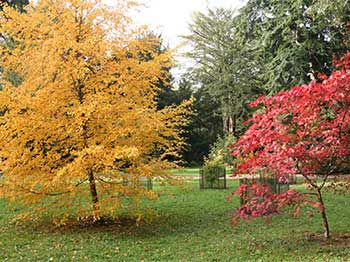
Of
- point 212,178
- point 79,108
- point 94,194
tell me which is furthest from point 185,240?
point 212,178

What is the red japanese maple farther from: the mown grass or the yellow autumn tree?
the yellow autumn tree

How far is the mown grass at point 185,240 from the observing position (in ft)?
20.9

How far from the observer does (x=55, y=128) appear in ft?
25.8

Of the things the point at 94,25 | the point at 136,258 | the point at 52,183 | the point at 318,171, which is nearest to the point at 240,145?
the point at 318,171

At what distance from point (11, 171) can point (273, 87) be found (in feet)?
36.4

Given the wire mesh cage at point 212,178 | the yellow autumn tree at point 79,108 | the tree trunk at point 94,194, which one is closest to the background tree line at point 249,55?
the wire mesh cage at point 212,178

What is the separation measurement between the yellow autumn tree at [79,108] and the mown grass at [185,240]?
0.66 m

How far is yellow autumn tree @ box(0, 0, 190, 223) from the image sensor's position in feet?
25.6

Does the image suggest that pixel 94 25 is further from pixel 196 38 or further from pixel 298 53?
pixel 196 38

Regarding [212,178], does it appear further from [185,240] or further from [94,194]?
[185,240]

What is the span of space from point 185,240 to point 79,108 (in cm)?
322

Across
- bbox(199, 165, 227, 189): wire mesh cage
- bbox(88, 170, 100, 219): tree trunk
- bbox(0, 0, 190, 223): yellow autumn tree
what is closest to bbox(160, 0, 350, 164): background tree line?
bbox(199, 165, 227, 189): wire mesh cage

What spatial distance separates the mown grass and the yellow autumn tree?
663 millimetres

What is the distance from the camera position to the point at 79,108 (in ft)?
24.5
